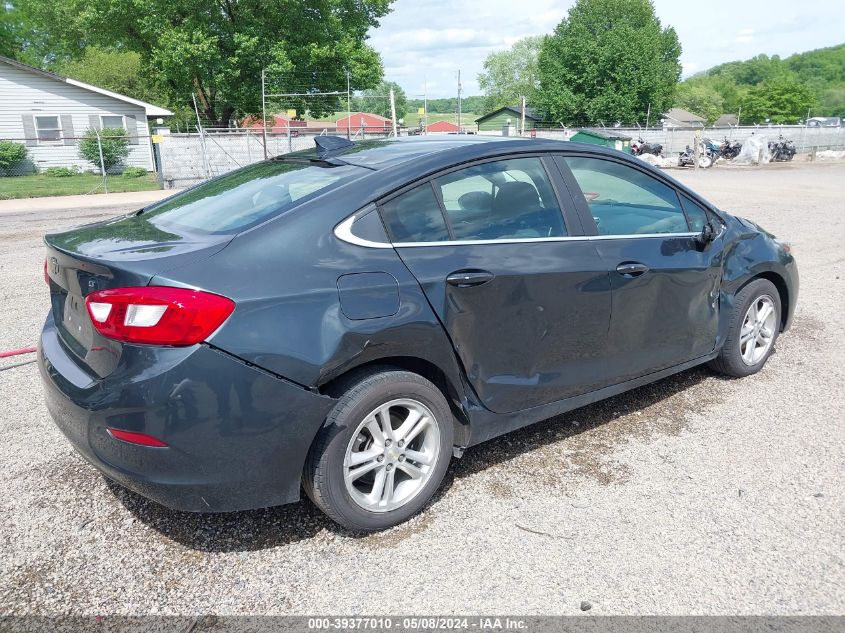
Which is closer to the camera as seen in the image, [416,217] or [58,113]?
[416,217]

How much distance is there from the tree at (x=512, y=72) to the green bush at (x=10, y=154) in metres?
94.4

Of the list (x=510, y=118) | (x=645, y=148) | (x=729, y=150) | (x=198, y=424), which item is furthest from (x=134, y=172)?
(x=510, y=118)

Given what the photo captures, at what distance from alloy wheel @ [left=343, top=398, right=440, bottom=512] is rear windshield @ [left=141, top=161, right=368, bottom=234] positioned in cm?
95

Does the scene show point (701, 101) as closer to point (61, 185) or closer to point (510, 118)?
point (510, 118)

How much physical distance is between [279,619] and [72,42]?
164ft

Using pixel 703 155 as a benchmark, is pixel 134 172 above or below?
below

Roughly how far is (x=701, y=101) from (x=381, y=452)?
457 ft

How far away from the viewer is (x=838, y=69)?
15425 centimetres

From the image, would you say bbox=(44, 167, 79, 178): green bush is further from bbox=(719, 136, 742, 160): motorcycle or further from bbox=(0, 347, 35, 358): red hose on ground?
bbox=(719, 136, 742, 160): motorcycle

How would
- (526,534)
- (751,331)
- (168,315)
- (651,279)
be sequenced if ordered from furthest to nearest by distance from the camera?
(751,331)
(651,279)
(526,534)
(168,315)

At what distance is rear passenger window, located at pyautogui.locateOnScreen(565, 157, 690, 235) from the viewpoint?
11.9ft

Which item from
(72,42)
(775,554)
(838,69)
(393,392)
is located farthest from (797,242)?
(838,69)

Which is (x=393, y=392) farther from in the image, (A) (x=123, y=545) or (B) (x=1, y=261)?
(B) (x=1, y=261)

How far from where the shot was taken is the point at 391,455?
9.55 ft
